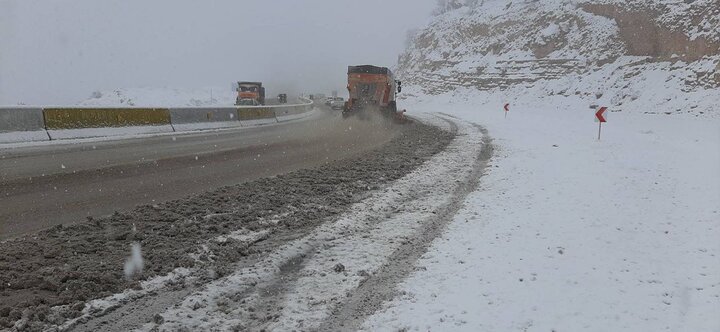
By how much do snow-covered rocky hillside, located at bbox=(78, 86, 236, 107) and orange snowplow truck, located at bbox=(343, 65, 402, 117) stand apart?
2892 centimetres

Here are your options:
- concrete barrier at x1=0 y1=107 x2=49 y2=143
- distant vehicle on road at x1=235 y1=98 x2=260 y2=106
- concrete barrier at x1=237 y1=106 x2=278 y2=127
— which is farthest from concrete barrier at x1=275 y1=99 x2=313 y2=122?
concrete barrier at x1=0 y1=107 x2=49 y2=143

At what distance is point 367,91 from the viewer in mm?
26578

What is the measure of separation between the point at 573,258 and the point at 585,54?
1935 inches

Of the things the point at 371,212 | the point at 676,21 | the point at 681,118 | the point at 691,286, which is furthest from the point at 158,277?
the point at 676,21

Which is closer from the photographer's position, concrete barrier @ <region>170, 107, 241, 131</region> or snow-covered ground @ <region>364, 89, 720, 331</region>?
snow-covered ground @ <region>364, 89, 720, 331</region>

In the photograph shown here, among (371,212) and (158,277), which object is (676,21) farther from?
(158,277)

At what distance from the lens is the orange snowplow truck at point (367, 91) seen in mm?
26500

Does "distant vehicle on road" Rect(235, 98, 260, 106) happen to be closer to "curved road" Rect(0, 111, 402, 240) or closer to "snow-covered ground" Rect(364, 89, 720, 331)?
"curved road" Rect(0, 111, 402, 240)

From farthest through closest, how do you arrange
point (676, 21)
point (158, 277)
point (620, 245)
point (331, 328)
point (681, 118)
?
1. point (676, 21)
2. point (681, 118)
3. point (620, 245)
4. point (158, 277)
5. point (331, 328)

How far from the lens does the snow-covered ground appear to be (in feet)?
11.3

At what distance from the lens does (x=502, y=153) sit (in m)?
12.4

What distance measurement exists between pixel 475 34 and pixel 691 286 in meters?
68.6

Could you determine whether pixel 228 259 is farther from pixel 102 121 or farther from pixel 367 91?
pixel 367 91

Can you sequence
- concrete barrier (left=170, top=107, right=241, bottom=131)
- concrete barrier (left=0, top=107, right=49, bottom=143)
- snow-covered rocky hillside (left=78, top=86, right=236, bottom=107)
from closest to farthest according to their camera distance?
concrete barrier (left=0, top=107, right=49, bottom=143) → concrete barrier (left=170, top=107, right=241, bottom=131) → snow-covered rocky hillside (left=78, top=86, right=236, bottom=107)
